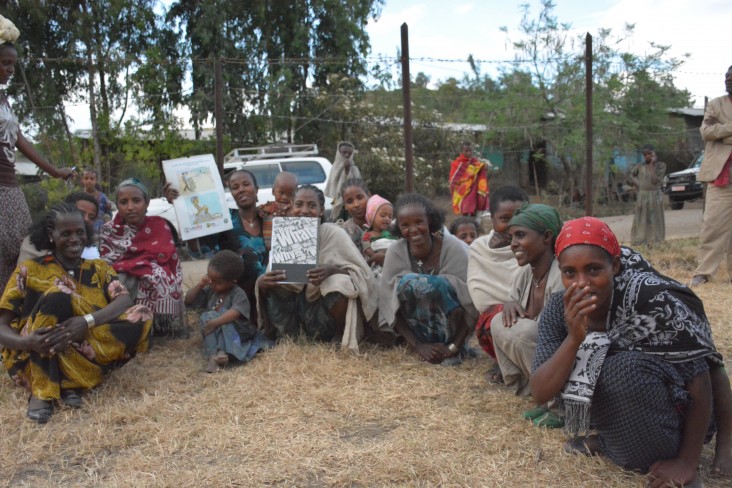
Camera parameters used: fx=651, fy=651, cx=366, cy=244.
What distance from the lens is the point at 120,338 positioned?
3.78m

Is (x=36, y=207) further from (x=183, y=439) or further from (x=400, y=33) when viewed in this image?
(x=183, y=439)

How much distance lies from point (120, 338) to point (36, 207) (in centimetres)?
989

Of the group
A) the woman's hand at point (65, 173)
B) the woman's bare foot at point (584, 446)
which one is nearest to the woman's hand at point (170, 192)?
the woman's hand at point (65, 173)

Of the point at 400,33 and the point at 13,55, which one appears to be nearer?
the point at 13,55

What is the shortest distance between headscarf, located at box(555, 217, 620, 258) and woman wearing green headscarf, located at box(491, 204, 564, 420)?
75cm

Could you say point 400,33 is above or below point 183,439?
above

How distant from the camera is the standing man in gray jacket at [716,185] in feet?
20.4

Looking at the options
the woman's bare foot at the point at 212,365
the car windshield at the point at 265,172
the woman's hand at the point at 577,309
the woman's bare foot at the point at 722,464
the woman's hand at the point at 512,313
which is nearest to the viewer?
the woman's hand at the point at 577,309

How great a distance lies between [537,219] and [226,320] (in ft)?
7.26

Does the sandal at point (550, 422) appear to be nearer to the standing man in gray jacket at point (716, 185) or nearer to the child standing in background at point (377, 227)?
the child standing in background at point (377, 227)

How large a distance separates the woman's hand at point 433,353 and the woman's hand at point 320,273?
77 cm

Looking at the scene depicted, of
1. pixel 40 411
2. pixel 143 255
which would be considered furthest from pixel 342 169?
pixel 40 411

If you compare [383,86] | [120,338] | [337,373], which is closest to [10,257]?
[120,338]

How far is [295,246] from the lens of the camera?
4289 millimetres
